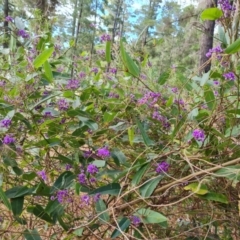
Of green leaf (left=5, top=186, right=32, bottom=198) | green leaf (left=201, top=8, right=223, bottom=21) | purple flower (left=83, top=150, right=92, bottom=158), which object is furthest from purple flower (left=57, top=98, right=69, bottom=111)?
green leaf (left=201, top=8, right=223, bottom=21)

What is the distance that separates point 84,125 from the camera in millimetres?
925

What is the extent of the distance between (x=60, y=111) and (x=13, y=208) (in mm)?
295

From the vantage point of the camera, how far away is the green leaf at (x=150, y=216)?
0.73 m

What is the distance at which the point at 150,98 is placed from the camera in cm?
97

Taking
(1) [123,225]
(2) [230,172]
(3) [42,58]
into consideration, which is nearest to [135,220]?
(1) [123,225]

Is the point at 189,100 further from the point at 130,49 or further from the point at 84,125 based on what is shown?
the point at 84,125

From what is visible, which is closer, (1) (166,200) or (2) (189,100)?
(1) (166,200)

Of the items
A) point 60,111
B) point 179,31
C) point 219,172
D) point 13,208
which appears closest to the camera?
point 219,172

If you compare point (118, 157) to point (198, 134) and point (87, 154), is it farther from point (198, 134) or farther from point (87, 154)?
point (198, 134)

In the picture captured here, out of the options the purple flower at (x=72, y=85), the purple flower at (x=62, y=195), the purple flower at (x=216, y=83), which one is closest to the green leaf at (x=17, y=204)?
the purple flower at (x=62, y=195)

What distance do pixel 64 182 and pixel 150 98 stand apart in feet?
1.11

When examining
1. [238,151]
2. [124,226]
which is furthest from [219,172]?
[124,226]

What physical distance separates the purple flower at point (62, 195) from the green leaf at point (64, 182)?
0.03 metres

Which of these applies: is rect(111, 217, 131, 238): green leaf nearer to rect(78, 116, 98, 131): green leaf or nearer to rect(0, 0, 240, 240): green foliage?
rect(0, 0, 240, 240): green foliage
